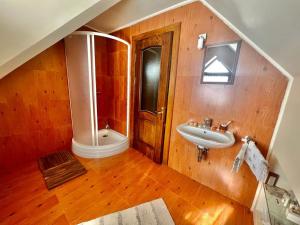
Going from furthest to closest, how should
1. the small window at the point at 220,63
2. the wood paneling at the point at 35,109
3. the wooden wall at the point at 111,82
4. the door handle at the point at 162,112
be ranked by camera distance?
the wooden wall at the point at 111,82 → the door handle at the point at 162,112 → the wood paneling at the point at 35,109 → the small window at the point at 220,63

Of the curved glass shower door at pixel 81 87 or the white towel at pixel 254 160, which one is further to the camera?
the curved glass shower door at pixel 81 87

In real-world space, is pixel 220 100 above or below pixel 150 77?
below

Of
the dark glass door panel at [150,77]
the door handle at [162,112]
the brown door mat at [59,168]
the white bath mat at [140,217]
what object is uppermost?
the dark glass door panel at [150,77]

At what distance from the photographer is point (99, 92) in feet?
9.68

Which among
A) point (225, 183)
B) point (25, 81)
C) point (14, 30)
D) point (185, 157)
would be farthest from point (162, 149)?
point (25, 81)

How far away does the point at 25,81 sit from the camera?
2.02 meters

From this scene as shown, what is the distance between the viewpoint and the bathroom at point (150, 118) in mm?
1431

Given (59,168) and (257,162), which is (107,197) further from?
(257,162)

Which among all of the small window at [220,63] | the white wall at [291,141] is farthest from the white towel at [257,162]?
the small window at [220,63]

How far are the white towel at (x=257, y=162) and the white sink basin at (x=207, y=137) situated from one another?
0.19 meters

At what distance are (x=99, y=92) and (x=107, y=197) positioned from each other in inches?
81.0

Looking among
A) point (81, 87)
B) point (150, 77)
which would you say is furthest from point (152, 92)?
point (81, 87)

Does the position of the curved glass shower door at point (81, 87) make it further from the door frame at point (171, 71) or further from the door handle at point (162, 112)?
the door handle at point (162, 112)

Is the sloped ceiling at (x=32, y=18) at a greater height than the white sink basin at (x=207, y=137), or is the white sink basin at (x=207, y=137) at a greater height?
the sloped ceiling at (x=32, y=18)
